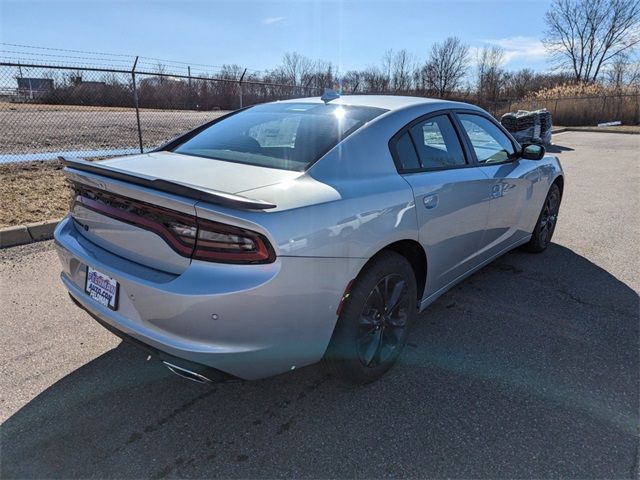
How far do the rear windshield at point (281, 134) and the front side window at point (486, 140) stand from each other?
1033mm

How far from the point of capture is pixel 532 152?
13.6 ft

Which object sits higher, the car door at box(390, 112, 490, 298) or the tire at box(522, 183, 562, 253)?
the car door at box(390, 112, 490, 298)

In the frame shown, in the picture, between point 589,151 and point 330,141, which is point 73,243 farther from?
point 589,151

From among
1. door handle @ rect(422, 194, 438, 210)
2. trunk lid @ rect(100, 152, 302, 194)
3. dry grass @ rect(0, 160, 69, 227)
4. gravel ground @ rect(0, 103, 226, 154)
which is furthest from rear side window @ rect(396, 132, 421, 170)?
gravel ground @ rect(0, 103, 226, 154)

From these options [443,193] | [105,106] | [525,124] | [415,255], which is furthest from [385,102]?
[105,106]

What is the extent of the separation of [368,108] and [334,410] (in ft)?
6.15

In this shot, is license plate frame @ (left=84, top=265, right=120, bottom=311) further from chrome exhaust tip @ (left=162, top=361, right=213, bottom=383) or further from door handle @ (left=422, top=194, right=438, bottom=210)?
door handle @ (left=422, top=194, right=438, bottom=210)

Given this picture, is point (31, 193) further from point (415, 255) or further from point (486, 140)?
point (486, 140)

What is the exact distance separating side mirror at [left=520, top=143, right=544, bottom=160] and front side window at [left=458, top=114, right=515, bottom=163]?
124mm

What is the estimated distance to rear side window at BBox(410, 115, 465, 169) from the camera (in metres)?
2.97

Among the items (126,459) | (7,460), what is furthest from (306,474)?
(7,460)

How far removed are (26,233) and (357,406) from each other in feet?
13.3

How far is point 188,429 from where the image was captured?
7.43 feet

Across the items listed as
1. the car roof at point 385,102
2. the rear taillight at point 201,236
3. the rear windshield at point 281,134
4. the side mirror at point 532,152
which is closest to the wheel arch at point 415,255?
the rear windshield at point 281,134
